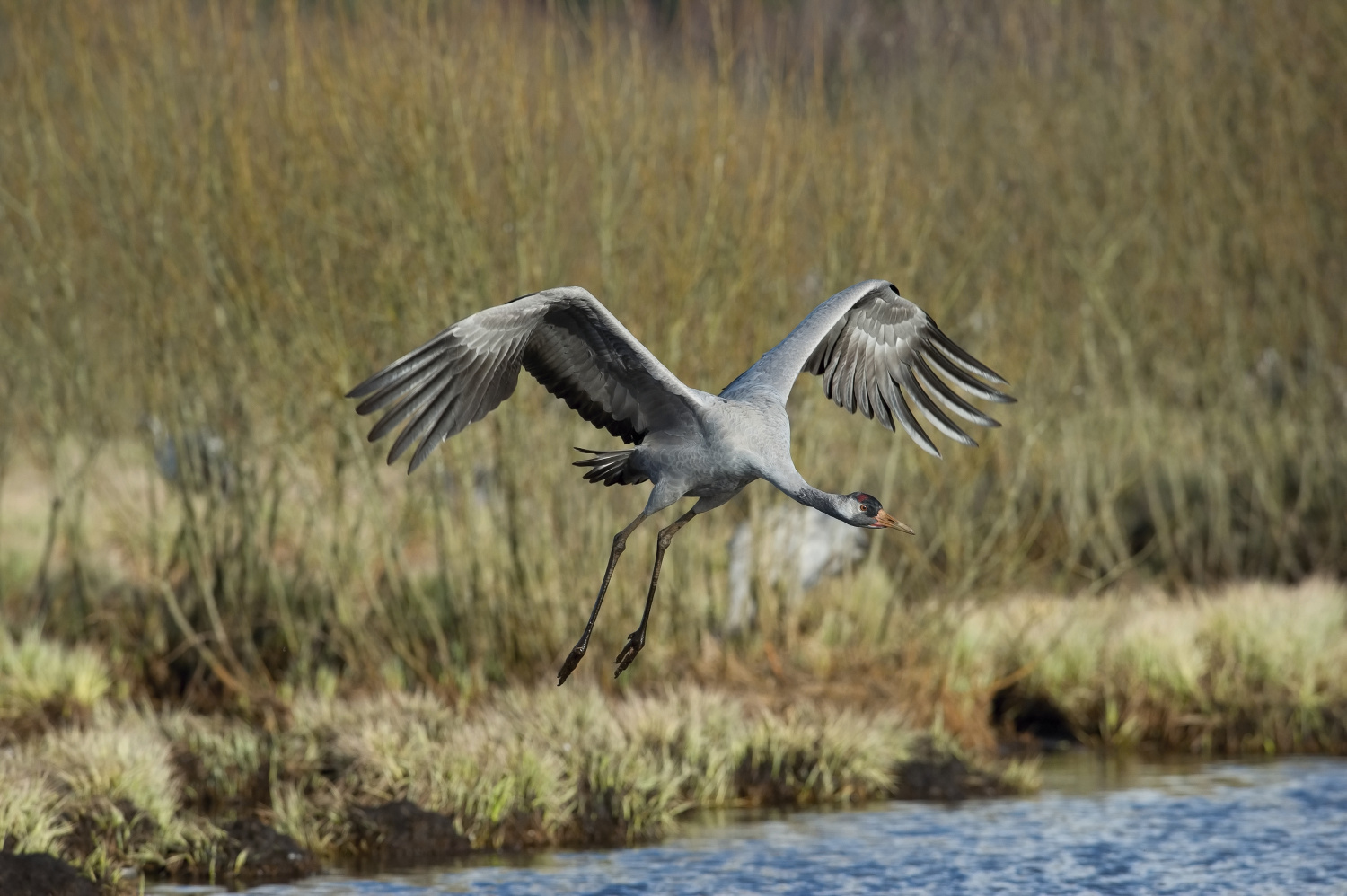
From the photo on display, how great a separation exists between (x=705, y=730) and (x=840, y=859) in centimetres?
159

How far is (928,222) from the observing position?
11.2 m

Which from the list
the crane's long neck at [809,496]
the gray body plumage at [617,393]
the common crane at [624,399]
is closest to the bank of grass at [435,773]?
the common crane at [624,399]

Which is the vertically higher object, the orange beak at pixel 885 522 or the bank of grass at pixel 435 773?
the orange beak at pixel 885 522

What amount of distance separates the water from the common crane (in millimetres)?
1467

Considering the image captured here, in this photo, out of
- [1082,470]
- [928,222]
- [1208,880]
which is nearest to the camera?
[1208,880]

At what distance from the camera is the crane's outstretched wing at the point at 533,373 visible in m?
6.62

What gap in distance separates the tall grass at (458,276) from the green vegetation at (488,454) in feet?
0.13

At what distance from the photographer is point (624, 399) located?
727 cm

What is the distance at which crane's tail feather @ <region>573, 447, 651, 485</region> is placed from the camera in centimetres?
733

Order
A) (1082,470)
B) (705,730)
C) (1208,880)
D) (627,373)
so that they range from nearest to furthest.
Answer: (627,373), (1208,880), (705,730), (1082,470)

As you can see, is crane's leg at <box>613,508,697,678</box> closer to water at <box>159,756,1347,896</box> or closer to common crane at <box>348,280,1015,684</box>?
common crane at <box>348,280,1015,684</box>

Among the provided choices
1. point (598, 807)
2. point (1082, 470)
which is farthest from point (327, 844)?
point (1082, 470)

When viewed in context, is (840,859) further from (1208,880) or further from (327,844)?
(327,844)

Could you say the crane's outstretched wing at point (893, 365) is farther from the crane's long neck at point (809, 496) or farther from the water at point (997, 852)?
the water at point (997, 852)
